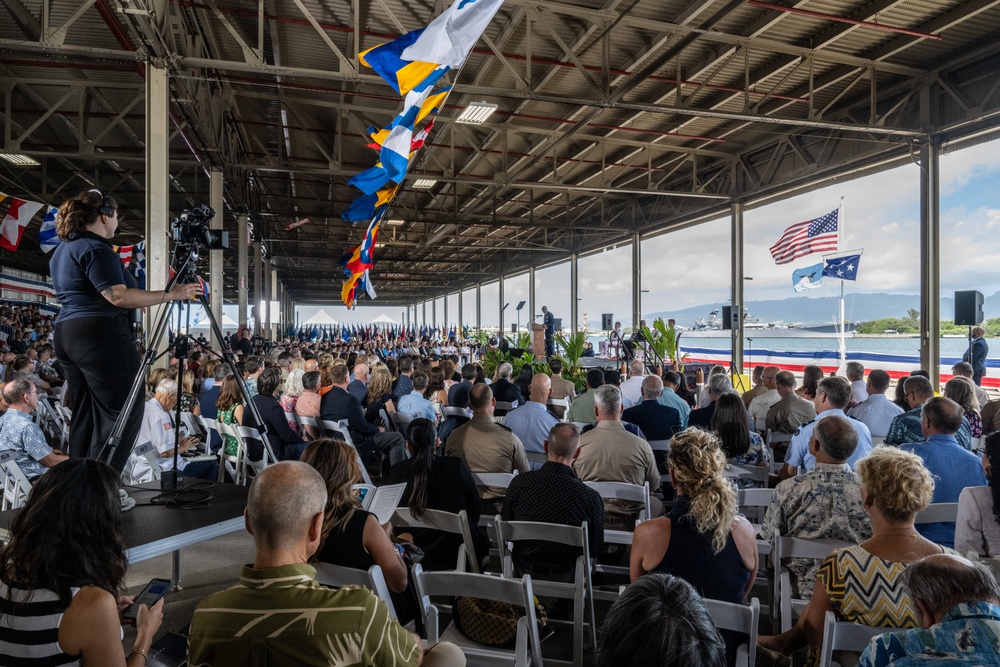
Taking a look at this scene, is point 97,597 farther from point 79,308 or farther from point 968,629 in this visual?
point 968,629

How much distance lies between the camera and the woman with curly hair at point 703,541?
2340 millimetres

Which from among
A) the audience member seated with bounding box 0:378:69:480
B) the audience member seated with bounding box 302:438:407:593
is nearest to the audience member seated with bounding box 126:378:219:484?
the audience member seated with bounding box 0:378:69:480

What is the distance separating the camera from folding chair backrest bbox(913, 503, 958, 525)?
3.00 m

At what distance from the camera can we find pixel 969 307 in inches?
372

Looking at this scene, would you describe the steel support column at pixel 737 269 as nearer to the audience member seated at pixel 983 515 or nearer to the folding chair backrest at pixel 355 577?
the audience member seated at pixel 983 515

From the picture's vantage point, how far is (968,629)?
134 cm

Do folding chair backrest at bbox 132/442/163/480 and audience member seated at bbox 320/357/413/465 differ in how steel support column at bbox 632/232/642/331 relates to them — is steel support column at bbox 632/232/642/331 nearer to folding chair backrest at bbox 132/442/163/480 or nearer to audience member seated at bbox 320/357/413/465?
audience member seated at bbox 320/357/413/465

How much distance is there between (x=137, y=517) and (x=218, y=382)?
4.45 metres

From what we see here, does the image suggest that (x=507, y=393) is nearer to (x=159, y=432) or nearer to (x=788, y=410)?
(x=788, y=410)

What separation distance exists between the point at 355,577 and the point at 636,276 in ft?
58.8

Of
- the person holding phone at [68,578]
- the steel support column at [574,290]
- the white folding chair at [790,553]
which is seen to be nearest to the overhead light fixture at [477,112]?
the white folding chair at [790,553]

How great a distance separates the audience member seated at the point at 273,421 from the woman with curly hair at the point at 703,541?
385 cm

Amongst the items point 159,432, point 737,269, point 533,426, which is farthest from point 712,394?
point 737,269

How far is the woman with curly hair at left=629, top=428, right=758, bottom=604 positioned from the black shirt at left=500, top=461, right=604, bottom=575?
0.59 metres
